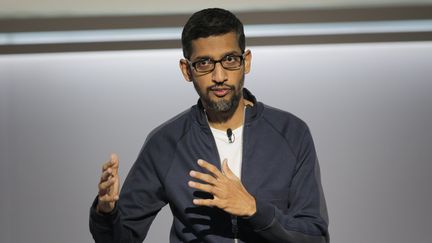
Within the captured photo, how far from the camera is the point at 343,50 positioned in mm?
3199

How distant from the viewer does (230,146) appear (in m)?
2.08

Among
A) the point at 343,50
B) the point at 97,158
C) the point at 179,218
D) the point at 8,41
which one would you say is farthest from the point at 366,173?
the point at 8,41

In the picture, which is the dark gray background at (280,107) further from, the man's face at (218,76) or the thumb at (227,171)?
the thumb at (227,171)

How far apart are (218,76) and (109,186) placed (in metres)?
0.39

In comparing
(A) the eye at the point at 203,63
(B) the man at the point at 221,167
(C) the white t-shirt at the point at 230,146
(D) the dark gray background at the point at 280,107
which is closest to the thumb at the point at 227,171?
(B) the man at the point at 221,167

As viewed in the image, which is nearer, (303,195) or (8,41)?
(303,195)

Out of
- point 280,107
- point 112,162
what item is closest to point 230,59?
point 112,162

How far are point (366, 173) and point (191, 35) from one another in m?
1.44

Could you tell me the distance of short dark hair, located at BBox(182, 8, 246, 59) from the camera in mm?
1993

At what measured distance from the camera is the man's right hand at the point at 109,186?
1.86m

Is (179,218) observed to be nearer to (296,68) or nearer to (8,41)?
(296,68)

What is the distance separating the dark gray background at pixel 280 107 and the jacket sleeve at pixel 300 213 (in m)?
1.16

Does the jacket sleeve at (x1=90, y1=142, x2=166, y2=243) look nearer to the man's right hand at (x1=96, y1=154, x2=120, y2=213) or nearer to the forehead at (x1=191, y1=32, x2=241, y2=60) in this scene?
the man's right hand at (x1=96, y1=154, x2=120, y2=213)

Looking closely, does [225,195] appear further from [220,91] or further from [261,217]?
[220,91]
